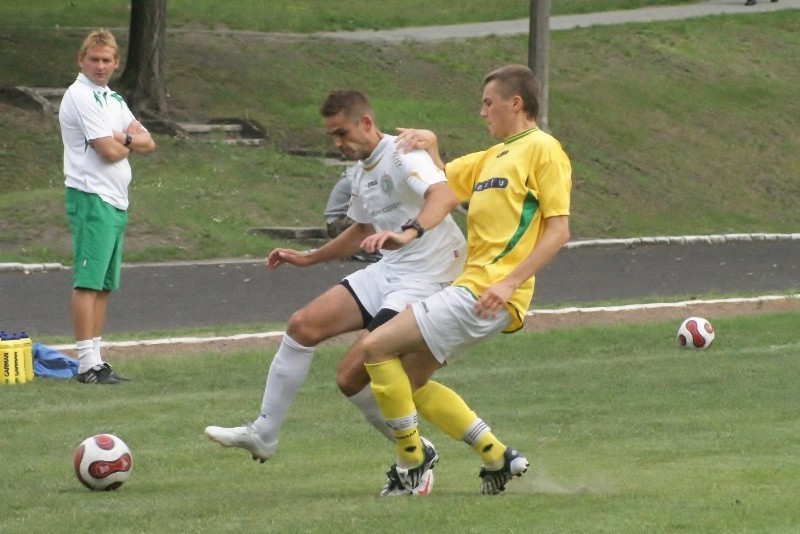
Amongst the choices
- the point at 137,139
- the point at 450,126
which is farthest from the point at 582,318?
the point at 450,126

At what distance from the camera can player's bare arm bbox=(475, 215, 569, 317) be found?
7051 millimetres

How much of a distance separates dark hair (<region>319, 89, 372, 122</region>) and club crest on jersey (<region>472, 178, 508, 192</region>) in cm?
69

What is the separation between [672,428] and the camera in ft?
31.5

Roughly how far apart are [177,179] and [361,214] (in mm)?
16351

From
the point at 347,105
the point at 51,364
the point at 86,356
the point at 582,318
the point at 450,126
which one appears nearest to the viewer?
the point at 347,105

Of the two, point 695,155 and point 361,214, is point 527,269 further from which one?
point 695,155

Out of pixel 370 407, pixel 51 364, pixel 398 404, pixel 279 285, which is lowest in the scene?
pixel 279 285

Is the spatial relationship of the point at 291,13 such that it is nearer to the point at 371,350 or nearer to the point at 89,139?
the point at 89,139

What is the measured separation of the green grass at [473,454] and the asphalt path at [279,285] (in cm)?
315

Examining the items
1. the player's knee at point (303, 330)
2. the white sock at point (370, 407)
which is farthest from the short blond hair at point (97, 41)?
the white sock at point (370, 407)

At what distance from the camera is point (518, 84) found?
735cm

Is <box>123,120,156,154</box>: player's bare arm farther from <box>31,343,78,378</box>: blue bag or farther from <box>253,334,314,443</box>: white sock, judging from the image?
<box>253,334,314,443</box>: white sock

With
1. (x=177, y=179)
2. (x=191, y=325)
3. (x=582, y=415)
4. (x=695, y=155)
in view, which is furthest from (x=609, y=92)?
(x=582, y=415)

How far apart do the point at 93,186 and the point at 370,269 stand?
4112 millimetres
